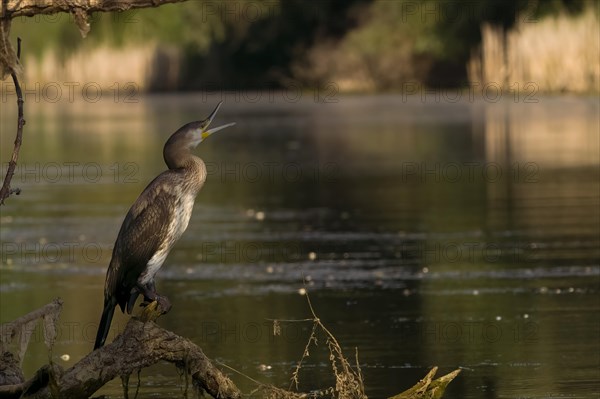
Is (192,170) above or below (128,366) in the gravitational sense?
above

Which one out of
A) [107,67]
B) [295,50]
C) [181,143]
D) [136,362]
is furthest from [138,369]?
[295,50]

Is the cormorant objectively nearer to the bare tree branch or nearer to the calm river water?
the bare tree branch

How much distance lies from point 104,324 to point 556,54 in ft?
142

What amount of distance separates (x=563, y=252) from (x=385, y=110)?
35.2 m

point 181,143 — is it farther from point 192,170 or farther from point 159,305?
point 159,305

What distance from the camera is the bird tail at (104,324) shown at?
9.36m

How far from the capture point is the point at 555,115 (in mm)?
43094

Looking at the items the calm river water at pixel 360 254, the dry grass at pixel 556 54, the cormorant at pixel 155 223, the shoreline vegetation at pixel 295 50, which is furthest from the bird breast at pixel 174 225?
the shoreline vegetation at pixel 295 50

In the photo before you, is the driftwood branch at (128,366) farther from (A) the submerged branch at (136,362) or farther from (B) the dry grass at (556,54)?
(B) the dry grass at (556,54)

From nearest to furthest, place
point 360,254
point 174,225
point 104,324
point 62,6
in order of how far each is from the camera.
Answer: point 62,6 < point 104,324 < point 174,225 < point 360,254

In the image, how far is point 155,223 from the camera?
956cm

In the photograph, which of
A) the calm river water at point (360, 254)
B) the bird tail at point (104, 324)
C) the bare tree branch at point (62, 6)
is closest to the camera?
the bare tree branch at point (62, 6)

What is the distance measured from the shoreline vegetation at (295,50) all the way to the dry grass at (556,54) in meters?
0.07

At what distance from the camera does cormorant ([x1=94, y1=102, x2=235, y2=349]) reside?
957 cm
